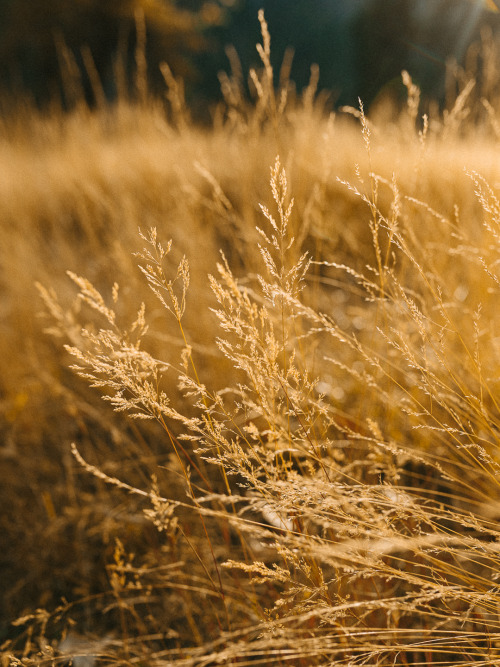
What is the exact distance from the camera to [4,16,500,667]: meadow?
68 centimetres

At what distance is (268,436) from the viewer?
0.79m

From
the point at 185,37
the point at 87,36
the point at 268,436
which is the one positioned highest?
the point at 185,37

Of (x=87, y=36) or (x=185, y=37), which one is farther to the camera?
(x=185, y=37)

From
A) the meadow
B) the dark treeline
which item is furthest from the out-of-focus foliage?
the meadow

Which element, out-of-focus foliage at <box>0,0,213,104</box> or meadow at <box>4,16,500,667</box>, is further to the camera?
out-of-focus foliage at <box>0,0,213,104</box>

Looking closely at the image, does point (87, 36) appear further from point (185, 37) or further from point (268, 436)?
point (268, 436)

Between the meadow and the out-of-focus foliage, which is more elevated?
the out-of-focus foliage

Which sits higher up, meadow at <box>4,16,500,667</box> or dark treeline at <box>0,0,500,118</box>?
dark treeline at <box>0,0,500,118</box>

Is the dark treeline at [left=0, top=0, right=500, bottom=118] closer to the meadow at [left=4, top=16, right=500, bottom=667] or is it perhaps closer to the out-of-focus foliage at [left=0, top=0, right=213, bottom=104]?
the out-of-focus foliage at [left=0, top=0, right=213, bottom=104]

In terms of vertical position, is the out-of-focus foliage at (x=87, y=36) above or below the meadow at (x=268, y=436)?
above

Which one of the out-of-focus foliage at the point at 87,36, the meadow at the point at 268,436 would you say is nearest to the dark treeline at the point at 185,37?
the out-of-focus foliage at the point at 87,36

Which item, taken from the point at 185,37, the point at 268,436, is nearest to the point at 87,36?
the point at 185,37

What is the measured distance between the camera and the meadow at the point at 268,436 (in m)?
0.68

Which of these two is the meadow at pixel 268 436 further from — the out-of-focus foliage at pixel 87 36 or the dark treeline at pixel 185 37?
the out-of-focus foliage at pixel 87 36
